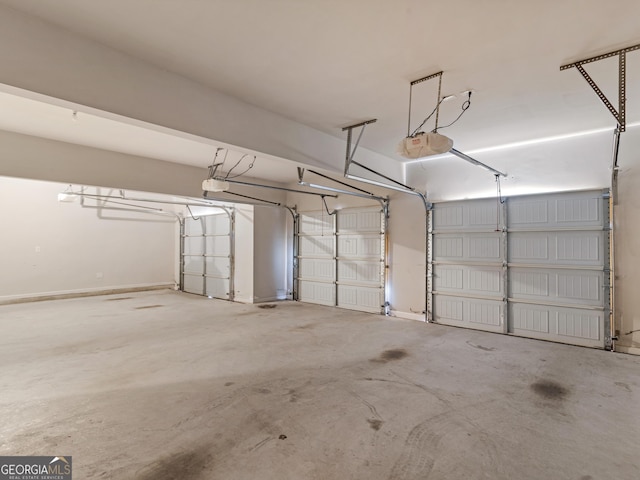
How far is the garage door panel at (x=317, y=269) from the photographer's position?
6.96 metres

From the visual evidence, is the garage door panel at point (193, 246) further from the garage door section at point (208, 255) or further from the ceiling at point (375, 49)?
the ceiling at point (375, 49)

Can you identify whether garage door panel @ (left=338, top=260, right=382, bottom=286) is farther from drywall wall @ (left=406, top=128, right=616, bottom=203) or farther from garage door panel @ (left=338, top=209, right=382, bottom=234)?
drywall wall @ (left=406, top=128, right=616, bottom=203)

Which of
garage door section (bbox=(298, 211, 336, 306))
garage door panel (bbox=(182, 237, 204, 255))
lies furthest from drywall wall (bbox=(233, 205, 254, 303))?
garage door panel (bbox=(182, 237, 204, 255))

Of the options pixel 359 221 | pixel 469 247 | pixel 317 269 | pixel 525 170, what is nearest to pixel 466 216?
pixel 469 247

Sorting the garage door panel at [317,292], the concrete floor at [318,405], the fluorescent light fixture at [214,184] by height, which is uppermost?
the fluorescent light fixture at [214,184]

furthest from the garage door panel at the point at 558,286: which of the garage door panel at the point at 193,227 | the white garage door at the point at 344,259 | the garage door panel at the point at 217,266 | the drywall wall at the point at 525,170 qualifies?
the garage door panel at the point at 193,227

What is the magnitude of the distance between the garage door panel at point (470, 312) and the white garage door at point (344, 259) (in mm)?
1070

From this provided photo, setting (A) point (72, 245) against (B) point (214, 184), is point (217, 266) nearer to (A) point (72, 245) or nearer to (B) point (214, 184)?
(A) point (72, 245)

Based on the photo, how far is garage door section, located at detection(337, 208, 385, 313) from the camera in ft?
20.3

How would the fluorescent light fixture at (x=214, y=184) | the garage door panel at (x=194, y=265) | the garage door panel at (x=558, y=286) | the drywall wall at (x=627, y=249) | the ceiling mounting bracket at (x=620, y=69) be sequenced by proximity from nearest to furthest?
the ceiling mounting bracket at (x=620, y=69), the drywall wall at (x=627, y=249), the garage door panel at (x=558, y=286), the fluorescent light fixture at (x=214, y=184), the garage door panel at (x=194, y=265)

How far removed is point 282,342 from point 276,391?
57.9 inches

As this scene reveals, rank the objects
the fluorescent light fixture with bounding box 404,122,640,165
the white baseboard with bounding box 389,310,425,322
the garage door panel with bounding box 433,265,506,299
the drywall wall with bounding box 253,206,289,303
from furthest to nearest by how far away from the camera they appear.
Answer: the drywall wall with bounding box 253,206,289,303
the white baseboard with bounding box 389,310,425,322
the garage door panel with bounding box 433,265,506,299
the fluorescent light fixture with bounding box 404,122,640,165

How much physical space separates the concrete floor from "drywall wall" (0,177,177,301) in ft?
10.5

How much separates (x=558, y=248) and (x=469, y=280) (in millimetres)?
1256
